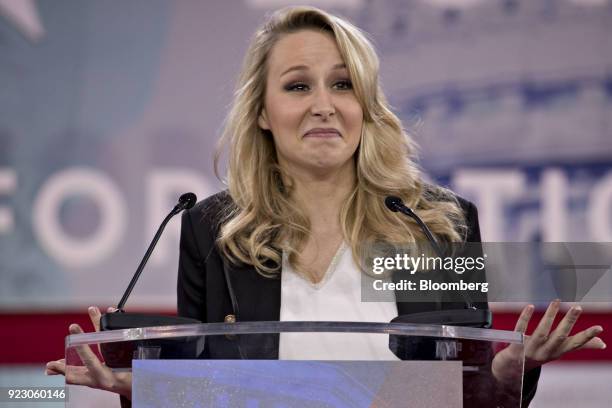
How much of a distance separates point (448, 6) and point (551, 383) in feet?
4.45

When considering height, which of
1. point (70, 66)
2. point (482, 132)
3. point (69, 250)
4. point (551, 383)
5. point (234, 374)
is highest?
point (70, 66)

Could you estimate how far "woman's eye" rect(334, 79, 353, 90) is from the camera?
2.30 meters

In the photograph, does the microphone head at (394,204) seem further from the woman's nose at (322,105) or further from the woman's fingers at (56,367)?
the woman's fingers at (56,367)

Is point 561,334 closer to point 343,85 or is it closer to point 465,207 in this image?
point 465,207

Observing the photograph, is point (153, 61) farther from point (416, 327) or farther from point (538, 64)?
point (416, 327)

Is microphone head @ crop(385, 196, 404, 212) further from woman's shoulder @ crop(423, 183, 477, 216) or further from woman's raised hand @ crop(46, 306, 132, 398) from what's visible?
woman's raised hand @ crop(46, 306, 132, 398)

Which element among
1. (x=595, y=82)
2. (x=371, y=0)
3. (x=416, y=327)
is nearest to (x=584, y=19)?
(x=595, y=82)

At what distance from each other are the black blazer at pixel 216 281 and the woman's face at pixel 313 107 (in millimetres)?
245

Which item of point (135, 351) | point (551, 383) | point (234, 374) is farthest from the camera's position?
point (551, 383)

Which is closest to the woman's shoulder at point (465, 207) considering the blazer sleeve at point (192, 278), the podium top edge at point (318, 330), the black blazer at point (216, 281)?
the black blazer at point (216, 281)

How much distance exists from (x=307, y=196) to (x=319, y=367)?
1050mm

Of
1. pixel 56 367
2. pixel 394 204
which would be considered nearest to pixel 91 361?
pixel 56 367

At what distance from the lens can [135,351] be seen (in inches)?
57.0

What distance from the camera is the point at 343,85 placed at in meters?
2.31
